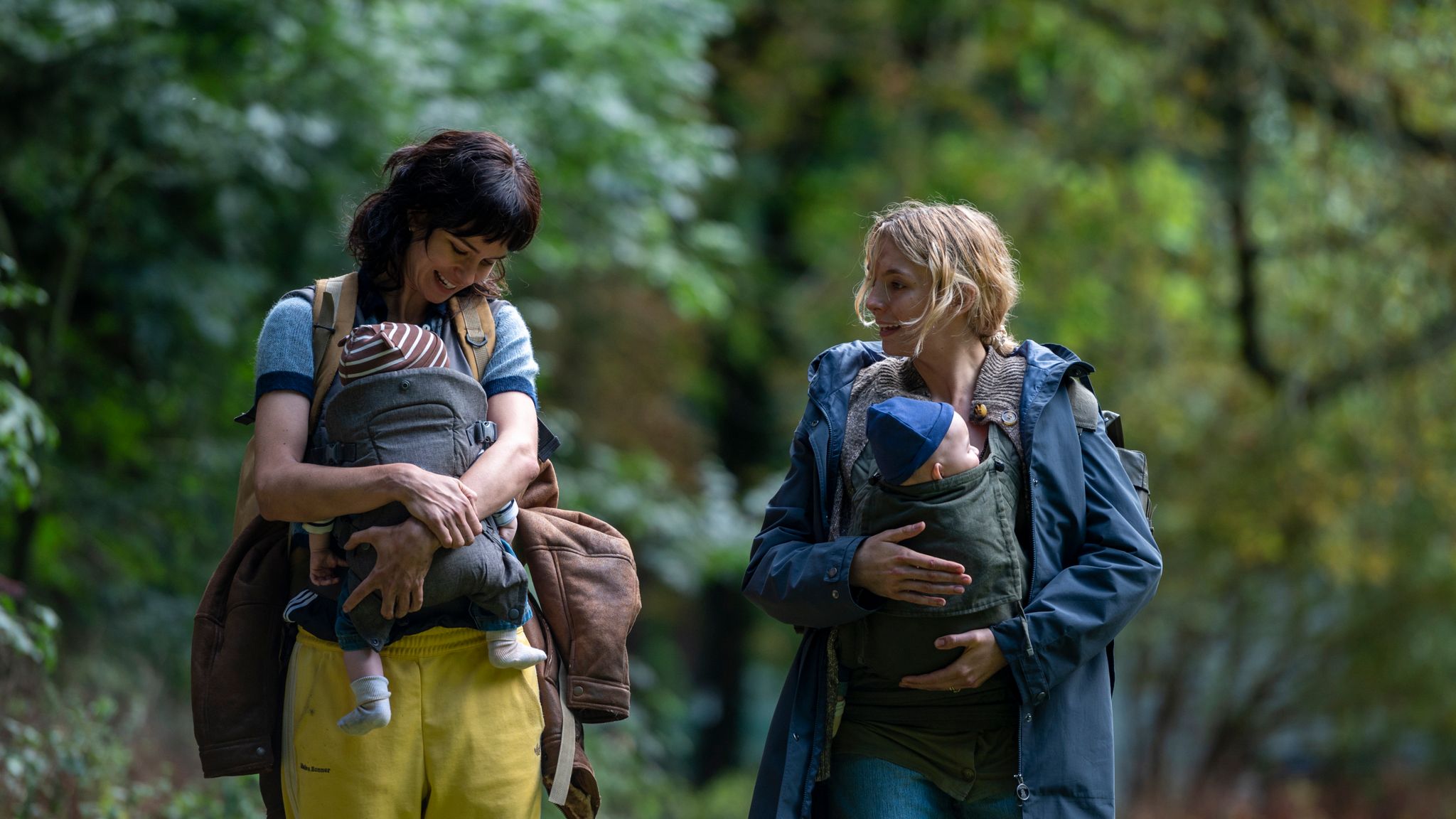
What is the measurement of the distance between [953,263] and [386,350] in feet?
3.83

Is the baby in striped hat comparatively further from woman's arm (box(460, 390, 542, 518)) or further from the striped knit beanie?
woman's arm (box(460, 390, 542, 518))

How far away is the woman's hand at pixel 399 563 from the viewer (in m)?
2.44

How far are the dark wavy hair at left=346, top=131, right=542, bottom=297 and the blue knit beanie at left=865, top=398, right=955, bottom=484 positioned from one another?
2.47ft

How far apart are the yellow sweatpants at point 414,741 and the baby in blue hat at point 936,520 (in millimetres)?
746

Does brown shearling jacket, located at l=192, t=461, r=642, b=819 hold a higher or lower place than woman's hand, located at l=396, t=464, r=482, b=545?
lower

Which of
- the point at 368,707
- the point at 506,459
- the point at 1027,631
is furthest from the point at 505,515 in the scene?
the point at 1027,631

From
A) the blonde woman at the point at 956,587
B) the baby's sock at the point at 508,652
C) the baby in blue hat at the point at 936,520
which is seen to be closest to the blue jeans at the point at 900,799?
the blonde woman at the point at 956,587

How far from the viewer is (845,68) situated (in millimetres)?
12617

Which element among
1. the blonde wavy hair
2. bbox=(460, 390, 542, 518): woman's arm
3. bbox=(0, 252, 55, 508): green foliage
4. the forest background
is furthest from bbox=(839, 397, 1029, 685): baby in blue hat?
bbox=(0, 252, 55, 508): green foliage

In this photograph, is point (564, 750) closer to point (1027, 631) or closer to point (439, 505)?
point (439, 505)

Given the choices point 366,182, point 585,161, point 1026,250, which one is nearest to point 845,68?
point 1026,250

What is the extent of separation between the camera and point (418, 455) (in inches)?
100.0

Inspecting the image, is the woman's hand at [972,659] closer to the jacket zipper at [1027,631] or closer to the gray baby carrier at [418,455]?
the jacket zipper at [1027,631]

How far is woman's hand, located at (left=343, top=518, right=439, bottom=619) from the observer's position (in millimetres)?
2441
